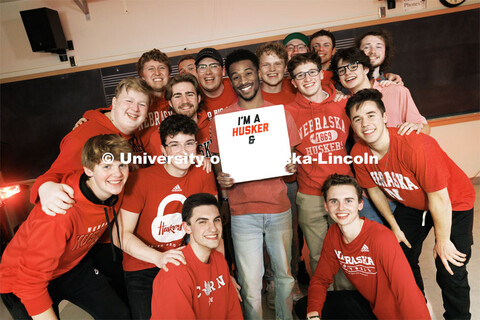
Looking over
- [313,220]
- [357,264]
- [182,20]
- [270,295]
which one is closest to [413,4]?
[182,20]

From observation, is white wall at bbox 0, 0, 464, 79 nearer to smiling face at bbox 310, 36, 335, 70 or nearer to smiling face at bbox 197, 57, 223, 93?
smiling face at bbox 310, 36, 335, 70

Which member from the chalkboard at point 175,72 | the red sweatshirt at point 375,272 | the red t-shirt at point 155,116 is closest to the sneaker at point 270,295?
the red sweatshirt at point 375,272

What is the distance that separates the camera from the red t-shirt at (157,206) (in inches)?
80.4

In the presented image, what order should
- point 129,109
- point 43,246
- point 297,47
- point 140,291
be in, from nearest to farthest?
point 43,246
point 140,291
point 129,109
point 297,47

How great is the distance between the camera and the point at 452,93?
166 inches

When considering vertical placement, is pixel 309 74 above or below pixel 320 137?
above

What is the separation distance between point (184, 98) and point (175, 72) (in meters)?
2.04

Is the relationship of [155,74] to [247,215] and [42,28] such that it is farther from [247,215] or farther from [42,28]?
[42,28]

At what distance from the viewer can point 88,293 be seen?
1966 millimetres

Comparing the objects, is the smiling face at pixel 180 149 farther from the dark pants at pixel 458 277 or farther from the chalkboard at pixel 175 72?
the chalkboard at pixel 175 72

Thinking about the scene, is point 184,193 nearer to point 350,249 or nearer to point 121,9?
point 350,249

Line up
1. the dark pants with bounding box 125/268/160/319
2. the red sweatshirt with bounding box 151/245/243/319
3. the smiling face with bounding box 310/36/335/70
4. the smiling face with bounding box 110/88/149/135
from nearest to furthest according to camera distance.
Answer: the red sweatshirt with bounding box 151/245/243/319 → the dark pants with bounding box 125/268/160/319 → the smiling face with bounding box 110/88/149/135 → the smiling face with bounding box 310/36/335/70

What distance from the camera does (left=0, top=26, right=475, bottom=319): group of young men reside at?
1644mm

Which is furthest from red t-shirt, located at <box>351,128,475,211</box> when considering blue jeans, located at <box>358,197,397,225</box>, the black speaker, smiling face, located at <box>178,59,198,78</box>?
the black speaker
